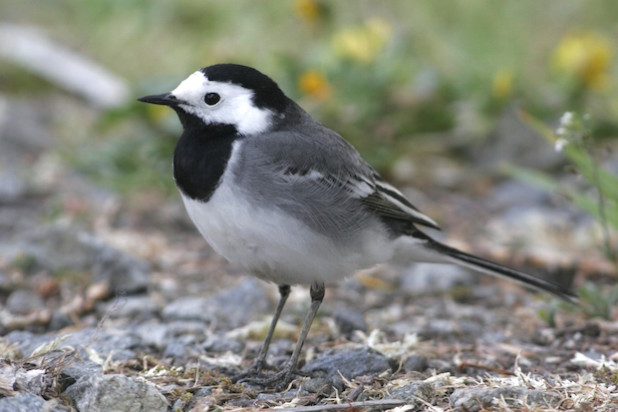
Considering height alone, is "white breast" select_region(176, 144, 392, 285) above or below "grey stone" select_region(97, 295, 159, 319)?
above

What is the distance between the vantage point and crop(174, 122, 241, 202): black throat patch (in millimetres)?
3939

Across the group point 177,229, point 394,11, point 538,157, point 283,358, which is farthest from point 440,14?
point 283,358

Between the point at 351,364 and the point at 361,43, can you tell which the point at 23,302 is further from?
the point at 361,43

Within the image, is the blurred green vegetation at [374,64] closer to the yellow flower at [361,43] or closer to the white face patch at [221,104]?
the yellow flower at [361,43]

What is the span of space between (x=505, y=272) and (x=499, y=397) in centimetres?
147

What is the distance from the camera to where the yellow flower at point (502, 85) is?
7.29 m

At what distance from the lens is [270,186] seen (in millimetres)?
3959

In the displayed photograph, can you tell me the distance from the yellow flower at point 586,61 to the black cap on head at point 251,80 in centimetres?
405

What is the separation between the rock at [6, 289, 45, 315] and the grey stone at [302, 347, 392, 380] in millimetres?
1830

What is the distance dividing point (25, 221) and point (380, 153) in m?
2.82

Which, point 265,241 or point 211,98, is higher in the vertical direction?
point 211,98

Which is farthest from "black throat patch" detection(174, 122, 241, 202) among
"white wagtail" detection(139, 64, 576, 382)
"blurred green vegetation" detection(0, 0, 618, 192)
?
"blurred green vegetation" detection(0, 0, 618, 192)

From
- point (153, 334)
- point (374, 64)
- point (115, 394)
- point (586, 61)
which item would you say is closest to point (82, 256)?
point (153, 334)

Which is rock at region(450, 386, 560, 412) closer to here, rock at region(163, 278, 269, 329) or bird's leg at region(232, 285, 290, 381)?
bird's leg at region(232, 285, 290, 381)
